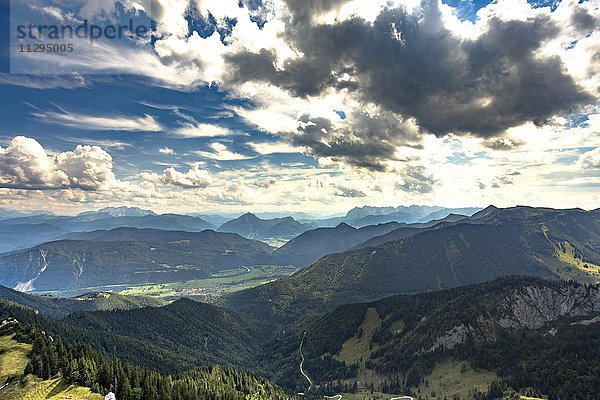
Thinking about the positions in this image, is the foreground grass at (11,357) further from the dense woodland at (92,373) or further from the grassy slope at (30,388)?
the dense woodland at (92,373)

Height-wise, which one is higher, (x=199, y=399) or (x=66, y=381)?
(x=66, y=381)

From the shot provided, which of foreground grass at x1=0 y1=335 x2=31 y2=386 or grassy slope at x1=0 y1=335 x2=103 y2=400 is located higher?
foreground grass at x1=0 y1=335 x2=31 y2=386

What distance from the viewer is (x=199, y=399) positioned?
190m

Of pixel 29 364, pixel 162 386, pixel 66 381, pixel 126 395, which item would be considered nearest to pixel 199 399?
pixel 162 386

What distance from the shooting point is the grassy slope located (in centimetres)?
13488

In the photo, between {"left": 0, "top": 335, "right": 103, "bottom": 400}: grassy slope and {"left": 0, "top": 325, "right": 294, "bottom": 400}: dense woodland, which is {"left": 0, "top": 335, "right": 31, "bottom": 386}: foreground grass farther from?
{"left": 0, "top": 325, "right": 294, "bottom": 400}: dense woodland

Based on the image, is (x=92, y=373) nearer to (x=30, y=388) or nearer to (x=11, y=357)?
(x=30, y=388)

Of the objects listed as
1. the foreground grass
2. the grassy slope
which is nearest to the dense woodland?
the foreground grass

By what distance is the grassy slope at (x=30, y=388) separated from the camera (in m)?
135

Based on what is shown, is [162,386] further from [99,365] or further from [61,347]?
[61,347]

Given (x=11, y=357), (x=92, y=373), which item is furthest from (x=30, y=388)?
(x=11, y=357)

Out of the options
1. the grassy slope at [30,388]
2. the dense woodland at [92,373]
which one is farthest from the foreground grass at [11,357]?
the dense woodland at [92,373]

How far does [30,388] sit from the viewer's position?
138875 mm

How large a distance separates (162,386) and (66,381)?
1674 inches
